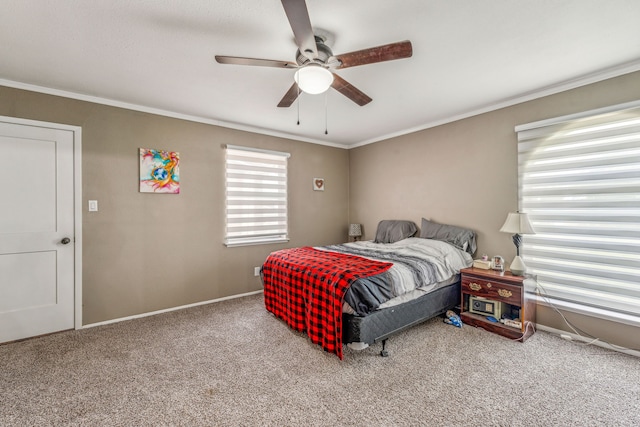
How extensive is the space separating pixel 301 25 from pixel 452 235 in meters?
2.95

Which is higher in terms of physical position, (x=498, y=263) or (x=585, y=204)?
(x=585, y=204)

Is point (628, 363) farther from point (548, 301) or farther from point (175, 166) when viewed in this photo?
point (175, 166)

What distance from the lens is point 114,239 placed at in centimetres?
309

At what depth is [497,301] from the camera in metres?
2.79

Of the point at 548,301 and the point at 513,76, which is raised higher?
the point at 513,76

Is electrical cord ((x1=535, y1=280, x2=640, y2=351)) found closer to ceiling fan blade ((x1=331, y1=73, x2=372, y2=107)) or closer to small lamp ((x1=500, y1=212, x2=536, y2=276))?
small lamp ((x1=500, y1=212, x2=536, y2=276))

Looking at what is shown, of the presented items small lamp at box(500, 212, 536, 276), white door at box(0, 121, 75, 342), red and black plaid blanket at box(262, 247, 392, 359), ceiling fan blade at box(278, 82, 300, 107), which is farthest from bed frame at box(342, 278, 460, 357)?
white door at box(0, 121, 75, 342)

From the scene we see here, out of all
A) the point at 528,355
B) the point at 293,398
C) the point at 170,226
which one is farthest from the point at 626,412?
the point at 170,226

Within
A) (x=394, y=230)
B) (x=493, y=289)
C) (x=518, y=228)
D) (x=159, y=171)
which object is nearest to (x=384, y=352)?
(x=493, y=289)

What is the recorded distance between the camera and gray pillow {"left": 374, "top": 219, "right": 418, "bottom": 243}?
405 cm

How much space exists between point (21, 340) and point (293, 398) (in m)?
2.76

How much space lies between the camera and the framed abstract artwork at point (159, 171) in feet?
10.7

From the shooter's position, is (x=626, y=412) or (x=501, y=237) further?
(x=501, y=237)

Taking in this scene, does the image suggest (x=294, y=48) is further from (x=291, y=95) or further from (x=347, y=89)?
(x=347, y=89)
